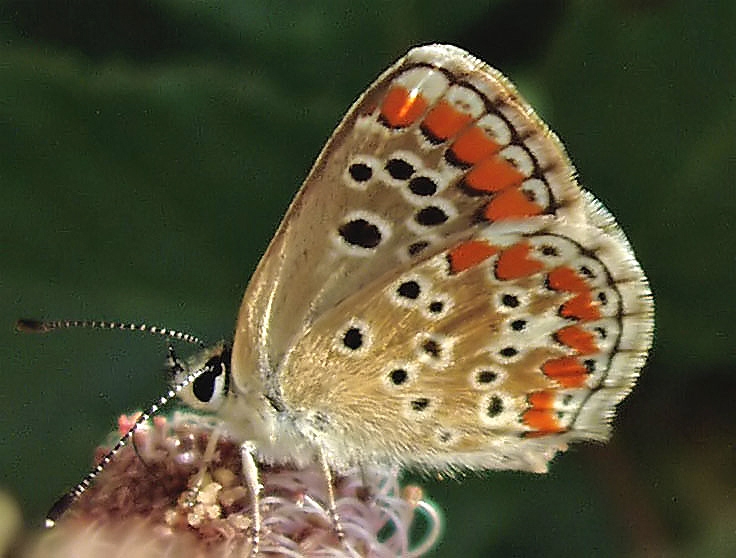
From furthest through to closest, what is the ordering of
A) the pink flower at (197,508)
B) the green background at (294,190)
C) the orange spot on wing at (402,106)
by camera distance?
the green background at (294,190), the pink flower at (197,508), the orange spot on wing at (402,106)

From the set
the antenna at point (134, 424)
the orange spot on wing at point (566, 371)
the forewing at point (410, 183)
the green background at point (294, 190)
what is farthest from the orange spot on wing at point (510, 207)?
the green background at point (294, 190)

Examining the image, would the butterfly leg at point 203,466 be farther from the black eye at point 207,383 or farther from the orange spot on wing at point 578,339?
the orange spot on wing at point 578,339

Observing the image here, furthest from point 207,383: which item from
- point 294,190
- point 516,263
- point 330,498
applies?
point 294,190

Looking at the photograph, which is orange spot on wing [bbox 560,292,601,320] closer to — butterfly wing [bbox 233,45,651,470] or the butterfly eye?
butterfly wing [bbox 233,45,651,470]

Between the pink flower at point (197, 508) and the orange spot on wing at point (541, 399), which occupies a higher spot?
the orange spot on wing at point (541, 399)

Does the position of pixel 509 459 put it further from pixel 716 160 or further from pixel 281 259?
pixel 716 160

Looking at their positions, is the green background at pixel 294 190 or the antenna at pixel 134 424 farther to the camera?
the green background at pixel 294 190
